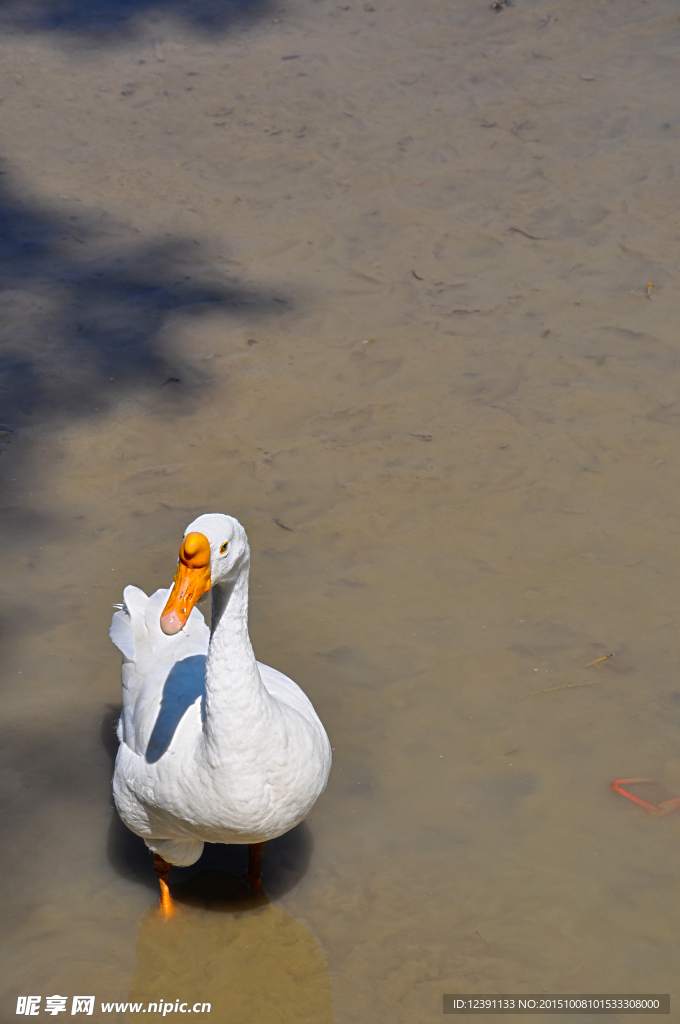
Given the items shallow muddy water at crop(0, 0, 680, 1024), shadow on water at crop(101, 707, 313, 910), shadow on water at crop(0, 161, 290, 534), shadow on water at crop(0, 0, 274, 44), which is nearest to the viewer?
shallow muddy water at crop(0, 0, 680, 1024)

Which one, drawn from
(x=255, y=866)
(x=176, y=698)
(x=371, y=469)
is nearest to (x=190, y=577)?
(x=176, y=698)

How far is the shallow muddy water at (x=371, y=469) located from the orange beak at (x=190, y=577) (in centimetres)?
152

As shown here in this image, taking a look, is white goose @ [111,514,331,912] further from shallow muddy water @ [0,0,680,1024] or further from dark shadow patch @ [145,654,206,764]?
shallow muddy water @ [0,0,680,1024]

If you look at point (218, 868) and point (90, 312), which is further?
point (90, 312)

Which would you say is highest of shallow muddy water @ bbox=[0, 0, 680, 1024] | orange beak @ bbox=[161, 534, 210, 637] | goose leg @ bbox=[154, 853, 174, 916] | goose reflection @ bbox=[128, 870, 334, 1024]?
orange beak @ bbox=[161, 534, 210, 637]

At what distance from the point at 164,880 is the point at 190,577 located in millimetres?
1463

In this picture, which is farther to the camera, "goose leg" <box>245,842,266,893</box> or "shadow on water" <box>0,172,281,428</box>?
"shadow on water" <box>0,172,281,428</box>

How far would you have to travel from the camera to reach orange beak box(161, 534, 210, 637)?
2654 mm

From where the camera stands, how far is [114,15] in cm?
1007

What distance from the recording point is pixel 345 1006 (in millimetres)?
3334

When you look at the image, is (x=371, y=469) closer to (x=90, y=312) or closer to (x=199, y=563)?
(x=90, y=312)

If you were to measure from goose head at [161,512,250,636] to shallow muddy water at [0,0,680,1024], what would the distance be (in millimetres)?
1488

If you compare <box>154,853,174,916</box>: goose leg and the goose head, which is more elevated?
the goose head

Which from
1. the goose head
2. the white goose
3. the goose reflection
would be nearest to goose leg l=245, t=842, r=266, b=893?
the goose reflection
